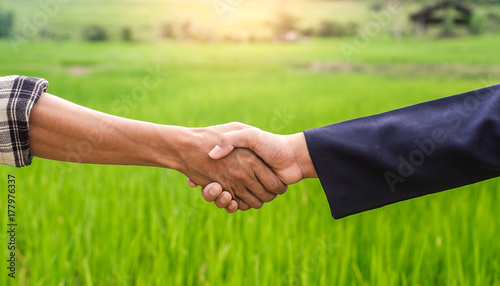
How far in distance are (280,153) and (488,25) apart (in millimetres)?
25748

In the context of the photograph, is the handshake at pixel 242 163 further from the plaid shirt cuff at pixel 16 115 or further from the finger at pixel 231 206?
the plaid shirt cuff at pixel 16 115

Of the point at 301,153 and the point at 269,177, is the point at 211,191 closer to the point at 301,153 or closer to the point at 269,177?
the point at 269,177

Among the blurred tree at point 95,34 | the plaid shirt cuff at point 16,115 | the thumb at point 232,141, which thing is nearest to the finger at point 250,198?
the thumb at point 232,141

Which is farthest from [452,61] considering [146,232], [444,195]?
[146,232]

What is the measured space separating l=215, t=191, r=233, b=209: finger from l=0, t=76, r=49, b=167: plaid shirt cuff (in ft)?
1.94

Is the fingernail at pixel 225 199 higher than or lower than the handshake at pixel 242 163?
lower

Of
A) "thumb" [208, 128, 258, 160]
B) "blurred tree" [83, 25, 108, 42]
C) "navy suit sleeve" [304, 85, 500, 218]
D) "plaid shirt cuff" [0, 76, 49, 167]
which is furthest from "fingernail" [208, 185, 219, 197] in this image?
"blurred tree" [83, 25, 108, 42]

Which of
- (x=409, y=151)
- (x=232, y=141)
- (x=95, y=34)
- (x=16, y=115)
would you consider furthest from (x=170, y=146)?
(x=95, y=34)

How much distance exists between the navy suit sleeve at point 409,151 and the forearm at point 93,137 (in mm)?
452

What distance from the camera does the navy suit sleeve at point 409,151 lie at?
1.03 meters

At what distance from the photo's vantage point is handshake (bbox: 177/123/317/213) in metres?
1.36

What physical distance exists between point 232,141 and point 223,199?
198 mm

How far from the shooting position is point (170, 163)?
140 cm

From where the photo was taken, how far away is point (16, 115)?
1059mm
